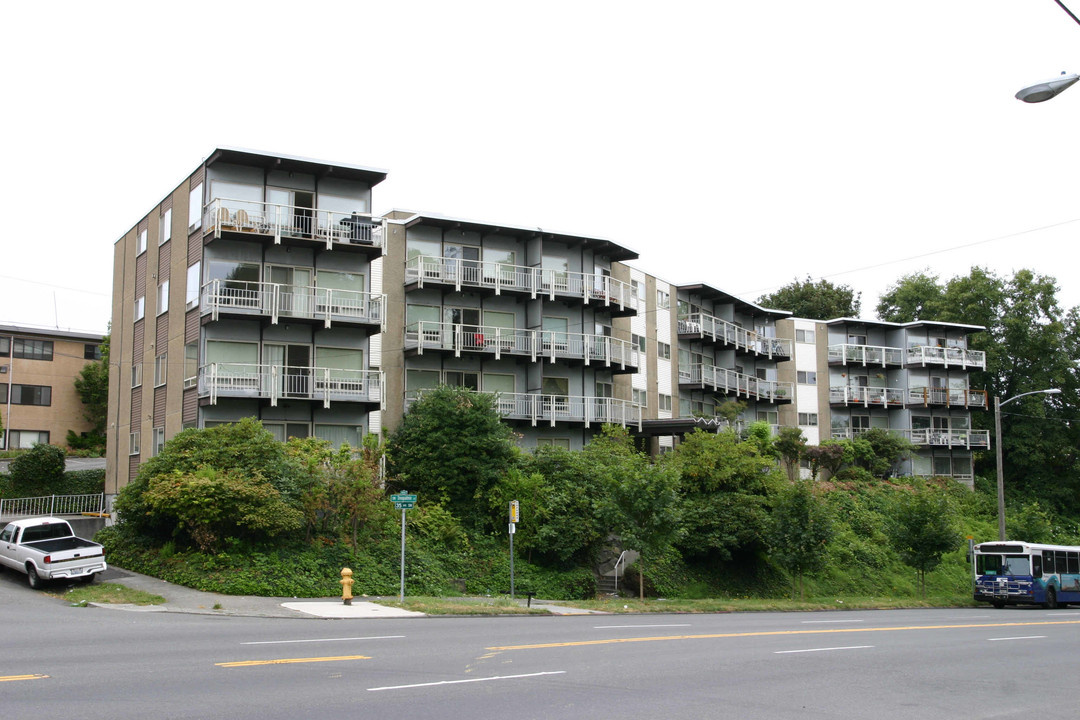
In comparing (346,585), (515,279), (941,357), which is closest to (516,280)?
(515,279)

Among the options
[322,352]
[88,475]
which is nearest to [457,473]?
[322,352]

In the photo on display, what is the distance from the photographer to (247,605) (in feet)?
73.6

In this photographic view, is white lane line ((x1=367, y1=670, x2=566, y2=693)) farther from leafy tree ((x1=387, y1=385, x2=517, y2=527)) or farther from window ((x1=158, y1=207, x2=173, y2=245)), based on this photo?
window ((x1=158, y1=207, x2=173, y2=245))

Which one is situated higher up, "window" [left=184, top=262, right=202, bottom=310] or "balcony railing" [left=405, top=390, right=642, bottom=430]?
"window" [left=184, top=262, right=202, bottom=310]

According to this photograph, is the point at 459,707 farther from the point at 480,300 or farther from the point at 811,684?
the point at 480,300

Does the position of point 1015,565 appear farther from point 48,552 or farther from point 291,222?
point 48,552

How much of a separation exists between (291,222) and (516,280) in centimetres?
1028

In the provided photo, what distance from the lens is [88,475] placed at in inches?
1662

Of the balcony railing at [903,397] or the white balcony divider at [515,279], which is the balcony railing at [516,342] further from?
the balcony railing at [903,397]

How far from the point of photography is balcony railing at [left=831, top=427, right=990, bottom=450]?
63188mm

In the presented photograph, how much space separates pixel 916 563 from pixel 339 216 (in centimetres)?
2688

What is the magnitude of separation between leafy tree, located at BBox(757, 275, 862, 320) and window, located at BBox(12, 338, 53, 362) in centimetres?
5408

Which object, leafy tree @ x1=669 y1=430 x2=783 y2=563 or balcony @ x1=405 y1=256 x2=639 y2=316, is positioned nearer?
leafy tree @ x1=669 y1=430 x2=783 y2=563

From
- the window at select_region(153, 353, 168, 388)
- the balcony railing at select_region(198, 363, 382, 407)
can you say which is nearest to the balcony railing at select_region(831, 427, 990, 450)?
the balcony railing at select_region(198, 363, 382, 407)
